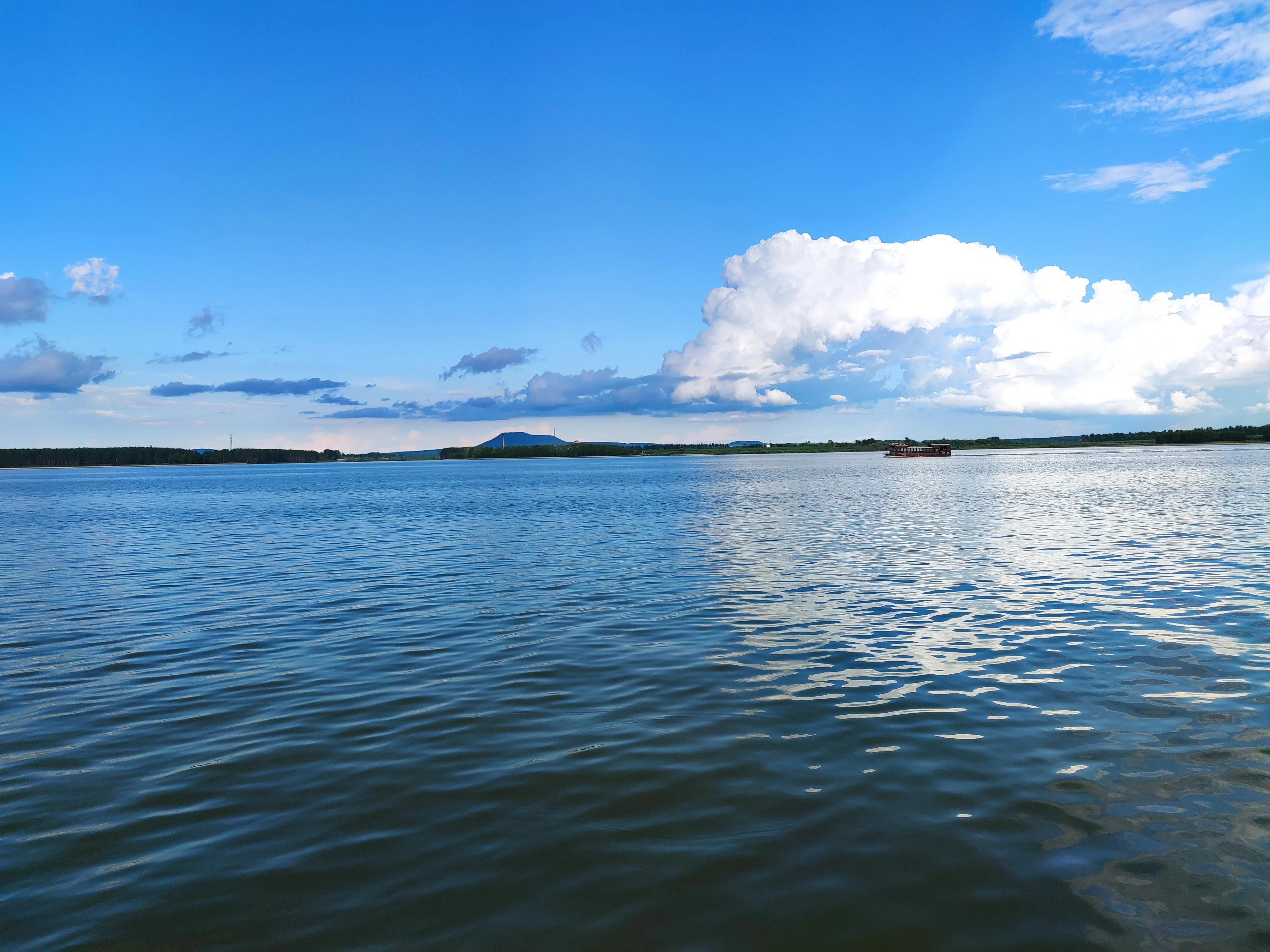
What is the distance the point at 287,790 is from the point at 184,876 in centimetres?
228

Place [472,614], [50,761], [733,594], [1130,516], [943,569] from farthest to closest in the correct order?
1. [1130,516]
2. [943,569]
3. [733,594]
4. [472,614]
5. [50,761]

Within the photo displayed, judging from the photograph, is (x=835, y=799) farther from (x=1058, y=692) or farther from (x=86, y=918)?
(x=86, y=918)

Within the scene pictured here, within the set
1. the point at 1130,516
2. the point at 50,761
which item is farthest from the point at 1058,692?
the point at 1130,516

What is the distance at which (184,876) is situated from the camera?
27.6ft

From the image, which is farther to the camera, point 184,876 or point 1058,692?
point 1058,692

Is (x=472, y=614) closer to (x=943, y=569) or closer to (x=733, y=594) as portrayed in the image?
(x=733, y=594)

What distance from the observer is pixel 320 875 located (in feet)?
27.3

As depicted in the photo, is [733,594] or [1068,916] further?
[733,594]

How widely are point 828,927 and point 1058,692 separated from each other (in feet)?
30.2

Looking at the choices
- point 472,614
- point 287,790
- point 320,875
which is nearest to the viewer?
point 320,875

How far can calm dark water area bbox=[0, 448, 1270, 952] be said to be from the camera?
7562mm

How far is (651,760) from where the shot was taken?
1141cm

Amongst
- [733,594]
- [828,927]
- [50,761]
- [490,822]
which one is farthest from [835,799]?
[733,594]

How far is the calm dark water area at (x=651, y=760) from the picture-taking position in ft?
24.8
